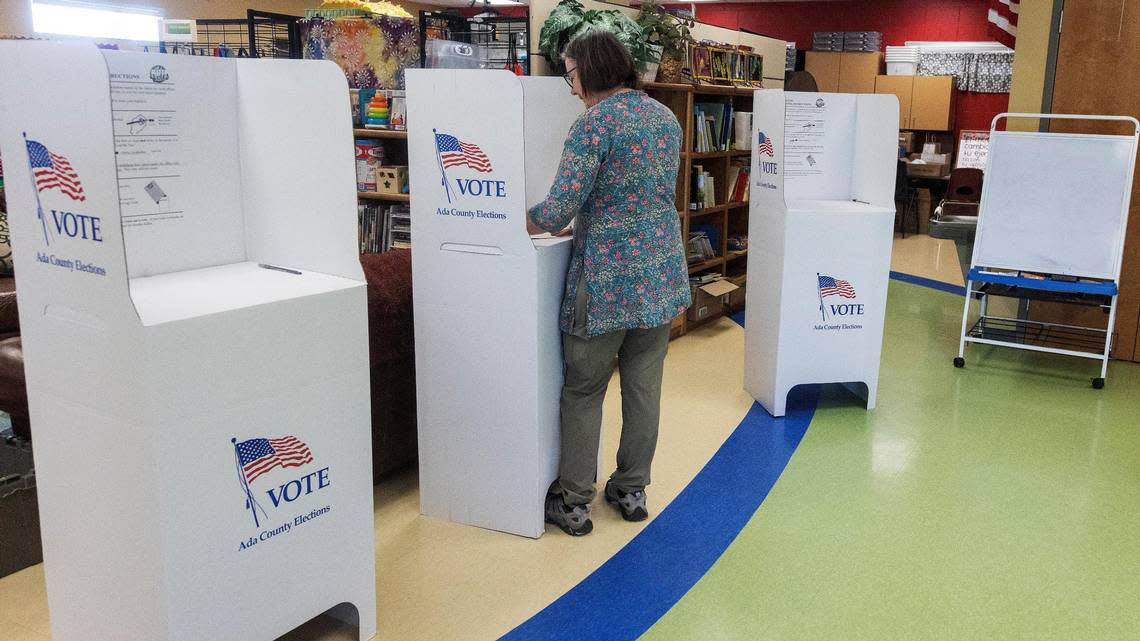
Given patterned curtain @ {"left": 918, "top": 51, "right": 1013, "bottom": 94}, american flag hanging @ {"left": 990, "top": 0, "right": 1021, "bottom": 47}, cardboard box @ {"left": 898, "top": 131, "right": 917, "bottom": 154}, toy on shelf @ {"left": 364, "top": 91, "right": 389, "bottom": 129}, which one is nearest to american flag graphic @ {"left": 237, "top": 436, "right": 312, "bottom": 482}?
toy on shelf @ {"left": 364, "top": 91, "right": 389, "bottom": 129}

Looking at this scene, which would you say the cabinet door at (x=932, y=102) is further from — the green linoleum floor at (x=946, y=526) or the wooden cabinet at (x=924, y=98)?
the green linoleum floor at (x=946, y=526)

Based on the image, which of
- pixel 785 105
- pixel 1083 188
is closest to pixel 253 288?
pixel 785 105

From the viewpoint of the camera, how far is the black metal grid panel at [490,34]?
493 centimetres

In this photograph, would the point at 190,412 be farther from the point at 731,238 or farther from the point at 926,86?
the point at 926,86

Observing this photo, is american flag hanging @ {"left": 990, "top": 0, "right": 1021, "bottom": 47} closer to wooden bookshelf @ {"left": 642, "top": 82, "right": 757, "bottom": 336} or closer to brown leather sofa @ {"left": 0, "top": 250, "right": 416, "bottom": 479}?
wooden bookshelf @ {"left": 642, "top": 82, "right": 757, "bottom": 336}

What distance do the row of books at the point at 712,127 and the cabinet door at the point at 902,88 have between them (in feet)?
22.7

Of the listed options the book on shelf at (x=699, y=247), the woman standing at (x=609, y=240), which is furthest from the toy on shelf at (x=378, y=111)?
the woman standing at (x=609, y=240)

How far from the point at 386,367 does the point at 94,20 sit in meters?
10.5

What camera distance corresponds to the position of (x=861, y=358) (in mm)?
4496

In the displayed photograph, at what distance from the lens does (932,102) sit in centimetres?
1225

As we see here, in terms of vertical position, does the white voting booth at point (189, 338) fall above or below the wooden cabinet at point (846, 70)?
below

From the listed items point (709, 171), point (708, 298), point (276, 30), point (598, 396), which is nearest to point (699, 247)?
point (708, 298)

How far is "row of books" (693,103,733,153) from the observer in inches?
238

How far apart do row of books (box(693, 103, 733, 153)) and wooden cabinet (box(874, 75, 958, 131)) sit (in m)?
6.67
